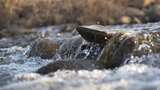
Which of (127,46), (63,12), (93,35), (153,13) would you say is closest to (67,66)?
(127,46)

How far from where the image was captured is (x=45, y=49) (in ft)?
42.7

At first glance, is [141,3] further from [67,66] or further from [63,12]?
[67,66]

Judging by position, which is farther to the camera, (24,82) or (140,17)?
(140,17)

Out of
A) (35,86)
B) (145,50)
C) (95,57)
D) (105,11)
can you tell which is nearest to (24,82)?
(35,86)

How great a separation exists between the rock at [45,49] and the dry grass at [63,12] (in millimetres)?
9580

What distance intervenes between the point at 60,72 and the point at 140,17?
49.9ft

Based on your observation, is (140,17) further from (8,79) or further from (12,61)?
(8,79)

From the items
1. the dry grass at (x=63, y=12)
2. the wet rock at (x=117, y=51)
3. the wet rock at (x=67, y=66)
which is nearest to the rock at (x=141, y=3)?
the dry grass at (x=63, y=12)

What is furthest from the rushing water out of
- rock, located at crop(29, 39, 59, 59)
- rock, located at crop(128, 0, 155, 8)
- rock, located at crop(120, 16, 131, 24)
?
rock, located at crop(128, 0, 155, 8)

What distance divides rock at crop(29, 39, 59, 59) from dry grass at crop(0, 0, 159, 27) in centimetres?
958

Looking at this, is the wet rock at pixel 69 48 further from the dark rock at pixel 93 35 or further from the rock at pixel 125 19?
the rock at pixel 125 19

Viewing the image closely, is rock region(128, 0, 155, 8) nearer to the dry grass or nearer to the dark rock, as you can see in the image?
the dry grass

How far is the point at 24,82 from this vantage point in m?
8.45

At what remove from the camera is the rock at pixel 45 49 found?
1290 centimetres
